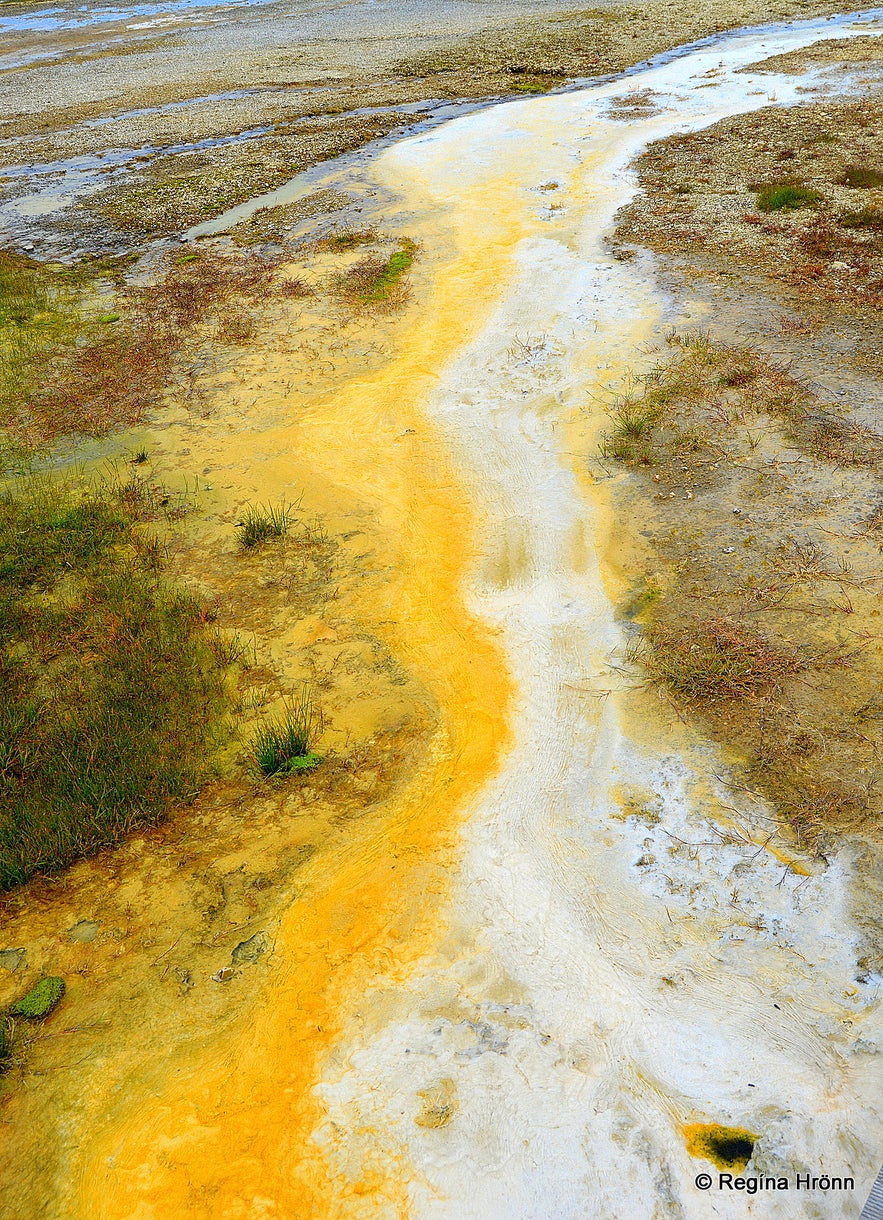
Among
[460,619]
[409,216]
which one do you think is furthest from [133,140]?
[460,619]

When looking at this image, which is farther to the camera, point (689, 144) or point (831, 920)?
point (689, 144)

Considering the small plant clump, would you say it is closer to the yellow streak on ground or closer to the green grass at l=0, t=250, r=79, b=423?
the yellow streak on ground

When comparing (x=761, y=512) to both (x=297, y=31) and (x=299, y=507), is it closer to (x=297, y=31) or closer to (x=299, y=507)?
(x=299, y=507)

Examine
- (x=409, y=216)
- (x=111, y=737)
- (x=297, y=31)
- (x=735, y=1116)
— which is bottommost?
(x=735, y=1116)

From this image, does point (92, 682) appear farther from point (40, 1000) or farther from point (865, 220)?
point (865, 220)

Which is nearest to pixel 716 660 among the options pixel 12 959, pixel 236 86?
pixel 12 959

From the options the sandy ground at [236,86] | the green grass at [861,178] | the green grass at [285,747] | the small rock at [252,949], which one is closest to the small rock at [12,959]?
the small rock at [252,949]
